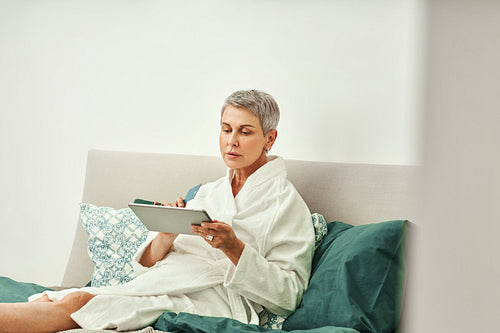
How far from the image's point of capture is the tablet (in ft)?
4.65

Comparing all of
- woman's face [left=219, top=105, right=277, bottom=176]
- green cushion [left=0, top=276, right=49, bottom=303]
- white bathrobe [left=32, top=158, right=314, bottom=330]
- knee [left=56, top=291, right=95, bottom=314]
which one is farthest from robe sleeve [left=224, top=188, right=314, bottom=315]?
green cushion [left=0, top=276, right=49, bottom=303]

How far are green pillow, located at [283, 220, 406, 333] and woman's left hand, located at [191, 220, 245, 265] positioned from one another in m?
0.26

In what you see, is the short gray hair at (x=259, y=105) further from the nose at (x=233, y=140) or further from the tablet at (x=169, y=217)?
the tablet at (x=169, y=217)

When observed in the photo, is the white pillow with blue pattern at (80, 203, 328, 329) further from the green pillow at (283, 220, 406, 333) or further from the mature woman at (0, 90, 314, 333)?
the green pillow at (283, 220, 406, 333)

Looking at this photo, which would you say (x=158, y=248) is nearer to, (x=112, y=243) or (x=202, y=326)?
(x=112, y=243)

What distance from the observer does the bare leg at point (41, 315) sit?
1.33 meters

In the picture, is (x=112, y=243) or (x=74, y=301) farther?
(x=112, y=243)

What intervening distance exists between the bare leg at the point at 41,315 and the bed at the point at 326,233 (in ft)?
0.78

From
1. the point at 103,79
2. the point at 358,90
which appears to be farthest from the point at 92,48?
the point at 358,90

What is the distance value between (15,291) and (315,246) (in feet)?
3.51

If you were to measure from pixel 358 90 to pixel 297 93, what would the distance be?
0.98 feet

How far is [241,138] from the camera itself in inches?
70.9

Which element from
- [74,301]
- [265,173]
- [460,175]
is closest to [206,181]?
[265,173]

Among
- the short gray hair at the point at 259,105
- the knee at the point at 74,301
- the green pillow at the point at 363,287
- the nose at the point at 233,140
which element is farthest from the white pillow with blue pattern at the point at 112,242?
the green pillow at the point at 363,287
